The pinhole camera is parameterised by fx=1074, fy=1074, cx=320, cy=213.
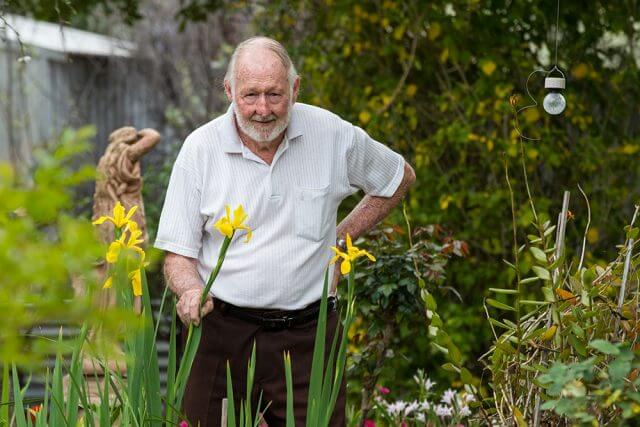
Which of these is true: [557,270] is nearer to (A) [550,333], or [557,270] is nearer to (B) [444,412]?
(A) [550,333]

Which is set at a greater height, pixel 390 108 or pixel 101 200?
pixel 390 108

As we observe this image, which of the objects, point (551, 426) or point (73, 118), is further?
point (73, 118)

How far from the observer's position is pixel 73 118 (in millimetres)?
11375

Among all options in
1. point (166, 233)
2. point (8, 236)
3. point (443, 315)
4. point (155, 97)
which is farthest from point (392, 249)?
point (155, 97)

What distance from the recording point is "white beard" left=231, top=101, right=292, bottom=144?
2.70 metres

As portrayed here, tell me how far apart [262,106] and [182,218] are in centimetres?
35

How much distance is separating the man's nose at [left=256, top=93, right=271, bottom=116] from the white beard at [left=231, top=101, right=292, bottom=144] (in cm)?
2

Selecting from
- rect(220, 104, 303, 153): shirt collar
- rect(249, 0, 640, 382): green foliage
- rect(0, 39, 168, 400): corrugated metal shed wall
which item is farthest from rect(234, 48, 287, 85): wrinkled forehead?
rect(0, 39, 168, 400): corrugated metal shed wall

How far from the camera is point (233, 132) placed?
9.17ft

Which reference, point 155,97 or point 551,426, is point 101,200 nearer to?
point 551,426

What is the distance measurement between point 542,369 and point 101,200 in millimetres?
3140

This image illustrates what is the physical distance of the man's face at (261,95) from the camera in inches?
105

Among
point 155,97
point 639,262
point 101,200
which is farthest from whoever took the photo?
Answer: point 155,97

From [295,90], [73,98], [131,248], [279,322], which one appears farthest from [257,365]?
[73,98]
